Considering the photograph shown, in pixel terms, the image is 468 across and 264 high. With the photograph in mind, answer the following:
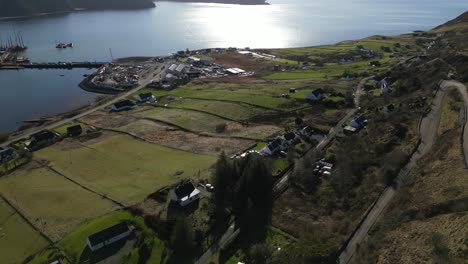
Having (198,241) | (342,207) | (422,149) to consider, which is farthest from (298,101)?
(198,241)

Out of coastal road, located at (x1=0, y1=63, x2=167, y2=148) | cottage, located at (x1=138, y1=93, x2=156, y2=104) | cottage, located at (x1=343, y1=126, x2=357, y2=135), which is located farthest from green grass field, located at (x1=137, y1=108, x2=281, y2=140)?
coastal road, located at (x1=0, y1=63, x2=167, y2=148)

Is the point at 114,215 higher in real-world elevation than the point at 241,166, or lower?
lower

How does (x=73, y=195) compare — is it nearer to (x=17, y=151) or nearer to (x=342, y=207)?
(x=17, y=151)

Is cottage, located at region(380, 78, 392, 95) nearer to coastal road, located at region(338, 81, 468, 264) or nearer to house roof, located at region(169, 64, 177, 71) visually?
coastal road, located at region(338, 81, 468, 264)

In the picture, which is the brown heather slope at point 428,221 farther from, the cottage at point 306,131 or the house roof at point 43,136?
the house roof at point 43,136

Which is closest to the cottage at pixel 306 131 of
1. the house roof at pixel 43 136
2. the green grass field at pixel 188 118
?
the green grass field at pixel 188 118
